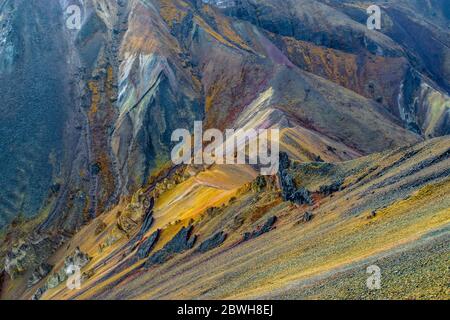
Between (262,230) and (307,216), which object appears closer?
(307,216)

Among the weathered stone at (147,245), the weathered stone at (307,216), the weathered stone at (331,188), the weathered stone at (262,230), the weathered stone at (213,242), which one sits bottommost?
the weathered stone at (147,245)

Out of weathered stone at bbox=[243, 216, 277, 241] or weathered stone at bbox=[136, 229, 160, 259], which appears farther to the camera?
weathered stone at bbox=[136, 229, 160, 259]

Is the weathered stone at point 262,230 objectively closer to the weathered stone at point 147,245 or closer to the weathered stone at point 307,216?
the weathered stone at point 307,216

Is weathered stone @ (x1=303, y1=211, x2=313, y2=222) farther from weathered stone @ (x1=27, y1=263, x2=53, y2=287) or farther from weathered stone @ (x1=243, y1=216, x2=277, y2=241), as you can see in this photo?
weathered stone @ (x1=27, y1=263, x2=53, y2=287)

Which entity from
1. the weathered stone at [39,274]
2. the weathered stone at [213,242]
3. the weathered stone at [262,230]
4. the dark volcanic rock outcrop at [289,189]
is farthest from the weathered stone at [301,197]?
the weathered stone at [39,274]

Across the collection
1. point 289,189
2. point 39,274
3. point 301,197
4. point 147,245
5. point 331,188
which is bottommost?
point 39,274

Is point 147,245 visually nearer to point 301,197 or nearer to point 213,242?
point 213,242

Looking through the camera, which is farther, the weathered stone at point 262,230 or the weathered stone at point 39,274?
the weathered stone at point 39,274

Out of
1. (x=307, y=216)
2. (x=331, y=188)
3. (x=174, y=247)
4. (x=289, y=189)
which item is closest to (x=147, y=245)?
(x=174, y=247)

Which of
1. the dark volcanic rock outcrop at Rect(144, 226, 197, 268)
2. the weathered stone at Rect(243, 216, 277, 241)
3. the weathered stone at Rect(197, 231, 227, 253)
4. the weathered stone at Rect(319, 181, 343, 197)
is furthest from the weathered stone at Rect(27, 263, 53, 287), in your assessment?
the weathered stone at Rect(319, 181, 343, 197)

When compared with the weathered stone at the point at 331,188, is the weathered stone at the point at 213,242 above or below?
below

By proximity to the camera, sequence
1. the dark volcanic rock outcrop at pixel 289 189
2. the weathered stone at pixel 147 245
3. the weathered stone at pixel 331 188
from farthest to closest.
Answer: the weathered stone at pixel 147 245, the dark volcanic rock outcrop at pixel 289 189, the weathered stone at pixel 331 188
